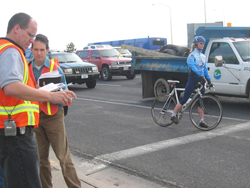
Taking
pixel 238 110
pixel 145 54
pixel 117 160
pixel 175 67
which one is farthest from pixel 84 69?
pixel 117 160

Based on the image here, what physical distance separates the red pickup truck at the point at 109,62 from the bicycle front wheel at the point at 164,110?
12228 mm

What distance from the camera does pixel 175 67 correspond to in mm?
10508

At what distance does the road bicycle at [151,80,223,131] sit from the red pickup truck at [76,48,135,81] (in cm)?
1233

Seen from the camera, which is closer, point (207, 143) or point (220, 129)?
point (207, 143)

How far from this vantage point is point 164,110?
7.74 m

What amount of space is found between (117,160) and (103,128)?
2434 mm

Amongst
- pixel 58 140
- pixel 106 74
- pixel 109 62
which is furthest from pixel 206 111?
pixel 106 74

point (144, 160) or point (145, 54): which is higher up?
point (145, 54)

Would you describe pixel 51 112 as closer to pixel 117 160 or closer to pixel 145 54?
pixel 117 160

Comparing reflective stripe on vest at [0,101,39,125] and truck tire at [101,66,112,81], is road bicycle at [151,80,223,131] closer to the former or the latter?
reflective stripe on vest at [0,101,39,125]

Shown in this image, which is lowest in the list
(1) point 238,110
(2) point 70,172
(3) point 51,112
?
(1) point 238,110

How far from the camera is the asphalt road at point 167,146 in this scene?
15.5ft

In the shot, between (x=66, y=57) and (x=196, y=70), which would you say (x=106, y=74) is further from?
(x=196, y=70)

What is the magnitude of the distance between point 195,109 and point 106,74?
13982mm
